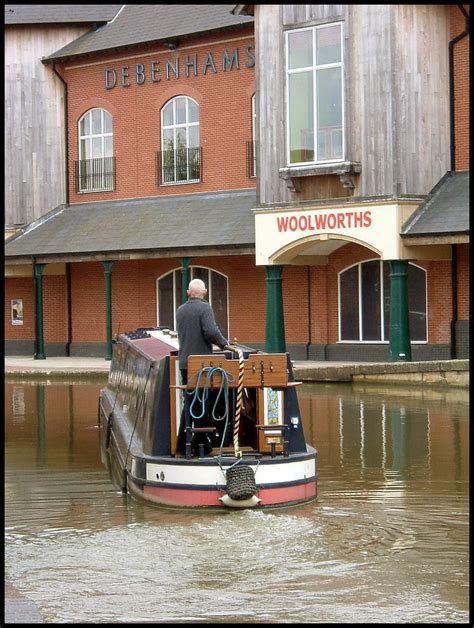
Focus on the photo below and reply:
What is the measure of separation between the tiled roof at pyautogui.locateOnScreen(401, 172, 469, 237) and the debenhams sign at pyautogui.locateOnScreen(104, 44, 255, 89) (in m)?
6.89

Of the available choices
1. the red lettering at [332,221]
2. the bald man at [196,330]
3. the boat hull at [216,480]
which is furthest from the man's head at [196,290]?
the red lettering at [332,221]

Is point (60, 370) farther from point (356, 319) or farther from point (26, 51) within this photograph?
point (26, 51)

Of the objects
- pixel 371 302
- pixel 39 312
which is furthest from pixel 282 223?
pixel 39 312

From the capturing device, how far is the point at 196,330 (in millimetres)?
13273

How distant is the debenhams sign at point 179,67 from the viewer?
33.4 m

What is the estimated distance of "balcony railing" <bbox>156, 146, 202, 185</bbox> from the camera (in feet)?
114

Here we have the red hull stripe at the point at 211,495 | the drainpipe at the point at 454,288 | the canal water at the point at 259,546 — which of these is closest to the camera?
the canal water at the point at 259,546

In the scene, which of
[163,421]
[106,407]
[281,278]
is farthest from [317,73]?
[163,421]

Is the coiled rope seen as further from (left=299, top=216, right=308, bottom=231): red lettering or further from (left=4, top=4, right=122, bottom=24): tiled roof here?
(left=4, top=4, right=122, bottom=24): tiled roof

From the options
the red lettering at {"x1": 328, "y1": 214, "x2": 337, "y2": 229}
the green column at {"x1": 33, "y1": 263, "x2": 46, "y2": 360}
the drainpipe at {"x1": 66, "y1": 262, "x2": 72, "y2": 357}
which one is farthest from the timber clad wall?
the red lettering at {"x1": 328, "y1": 214, "x2": 337, "y2": 229}

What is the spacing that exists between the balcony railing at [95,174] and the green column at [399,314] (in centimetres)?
1118

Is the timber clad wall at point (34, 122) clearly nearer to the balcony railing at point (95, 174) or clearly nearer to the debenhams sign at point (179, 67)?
the balcony railing at point (95, 174)

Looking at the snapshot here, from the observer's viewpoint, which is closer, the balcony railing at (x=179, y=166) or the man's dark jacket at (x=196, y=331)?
the man's dark jacket at (x=196, y=331)

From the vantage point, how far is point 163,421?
13.3m
